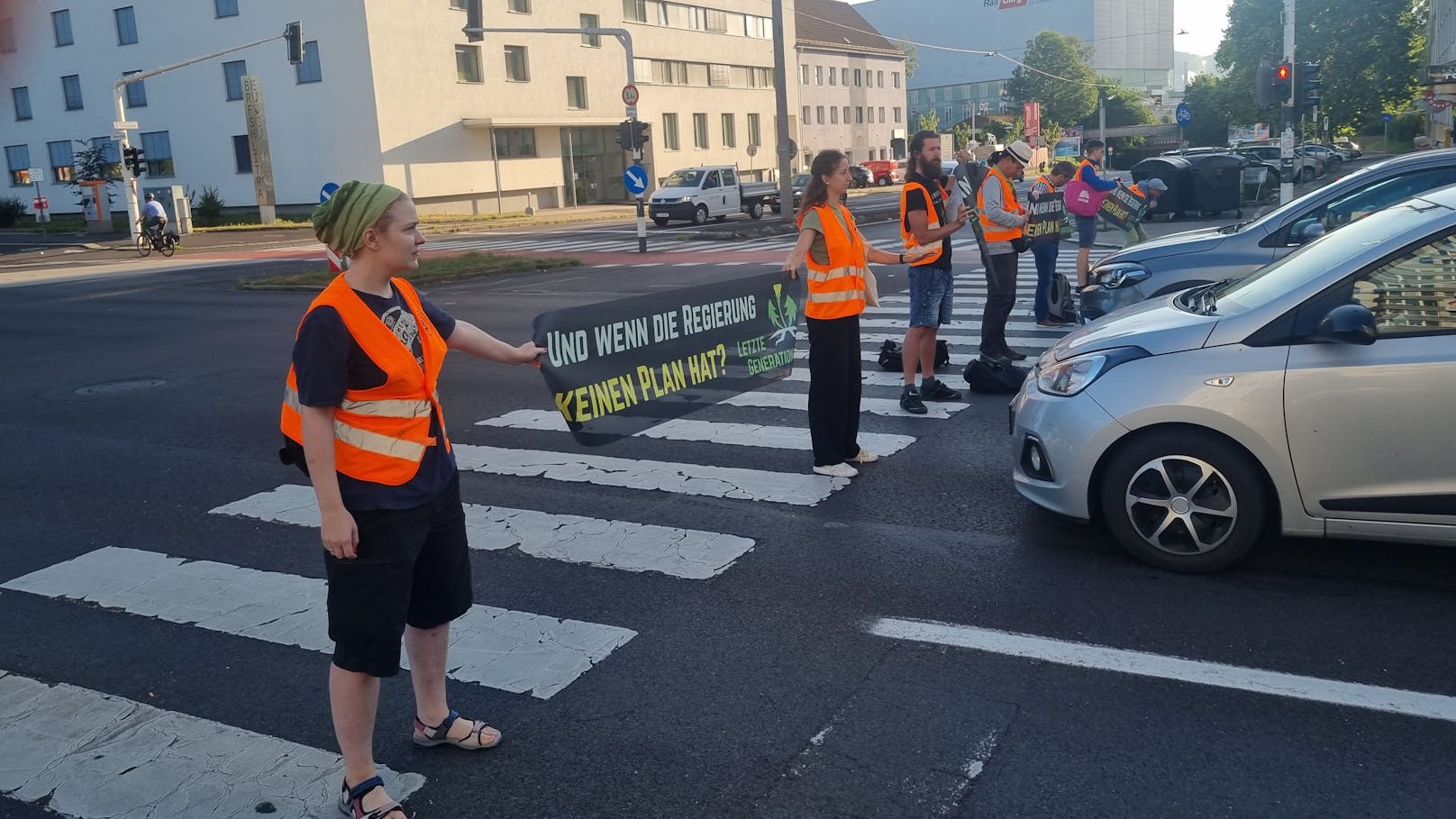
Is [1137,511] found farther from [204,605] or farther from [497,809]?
[204,605]

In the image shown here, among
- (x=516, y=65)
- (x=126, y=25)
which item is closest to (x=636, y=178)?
(x=516, y=65)

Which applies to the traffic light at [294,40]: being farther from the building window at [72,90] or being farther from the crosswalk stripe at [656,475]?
the building window at [72,90]

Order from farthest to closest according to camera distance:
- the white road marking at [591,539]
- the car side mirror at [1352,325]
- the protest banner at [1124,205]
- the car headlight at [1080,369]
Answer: the protest banner at [1124,205]
the white road marking at [591,539]
the car headlight at [1080,369]
the car side mirror at [1352,325]

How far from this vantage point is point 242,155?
165 feet

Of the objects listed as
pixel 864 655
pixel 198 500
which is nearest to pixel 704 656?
pixel 864 655

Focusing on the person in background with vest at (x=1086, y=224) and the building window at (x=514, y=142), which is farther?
the building window at (x=514, y=142)

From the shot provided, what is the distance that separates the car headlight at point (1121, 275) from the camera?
33.0ft

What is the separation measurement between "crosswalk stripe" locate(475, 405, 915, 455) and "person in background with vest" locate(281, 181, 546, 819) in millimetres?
4154

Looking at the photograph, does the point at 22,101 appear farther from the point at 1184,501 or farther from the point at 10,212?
the point at 1184,501

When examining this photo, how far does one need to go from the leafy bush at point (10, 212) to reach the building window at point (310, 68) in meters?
16.1

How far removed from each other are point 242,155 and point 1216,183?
40.1 meters

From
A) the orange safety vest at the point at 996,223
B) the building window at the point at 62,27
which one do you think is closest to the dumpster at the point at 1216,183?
the orange safety vest at the point at 996,223

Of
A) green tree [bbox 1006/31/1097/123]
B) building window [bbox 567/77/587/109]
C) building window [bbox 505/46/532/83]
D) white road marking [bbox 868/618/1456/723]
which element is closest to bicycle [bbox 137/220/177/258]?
building window [bbox 505/46/532/83]

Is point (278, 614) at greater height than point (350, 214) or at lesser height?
lesser
